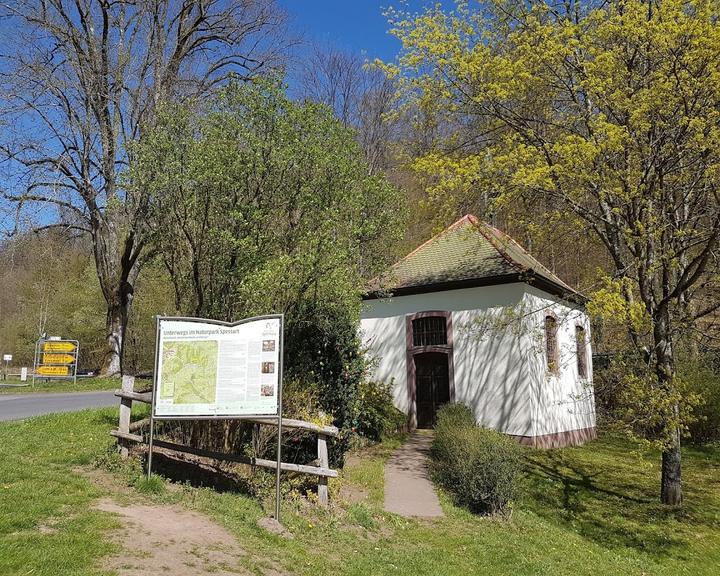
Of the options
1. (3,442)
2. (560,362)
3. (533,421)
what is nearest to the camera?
(3,442)

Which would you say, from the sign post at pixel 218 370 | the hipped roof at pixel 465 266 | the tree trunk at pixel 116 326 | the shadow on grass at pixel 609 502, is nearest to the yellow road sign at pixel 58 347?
the tree trunk at pixel 116 326

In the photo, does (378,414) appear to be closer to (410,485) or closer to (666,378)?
(410,485)

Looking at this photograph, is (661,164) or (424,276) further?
(424,276)

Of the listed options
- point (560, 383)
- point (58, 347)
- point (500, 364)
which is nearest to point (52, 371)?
point (58, 347)

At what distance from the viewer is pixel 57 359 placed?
2366 cm

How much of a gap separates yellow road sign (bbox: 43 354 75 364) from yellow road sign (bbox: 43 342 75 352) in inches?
9.0

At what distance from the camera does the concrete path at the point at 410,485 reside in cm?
909

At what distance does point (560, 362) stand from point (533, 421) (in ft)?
9.72

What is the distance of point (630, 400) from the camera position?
9.75m

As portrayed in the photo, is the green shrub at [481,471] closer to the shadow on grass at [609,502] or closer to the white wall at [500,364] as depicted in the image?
the shadow on grass at [609,502]

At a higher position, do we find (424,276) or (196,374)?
(424,276)

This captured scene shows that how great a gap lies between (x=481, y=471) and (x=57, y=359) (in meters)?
20.8

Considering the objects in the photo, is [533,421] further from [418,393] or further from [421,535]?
[421,535]

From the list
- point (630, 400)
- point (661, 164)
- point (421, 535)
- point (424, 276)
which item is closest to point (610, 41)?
point (661, 164)
